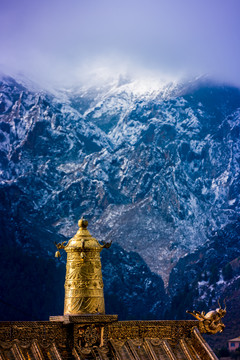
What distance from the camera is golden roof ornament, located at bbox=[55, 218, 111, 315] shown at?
1430 cm

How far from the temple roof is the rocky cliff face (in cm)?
14633

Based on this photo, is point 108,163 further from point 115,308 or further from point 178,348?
point 178,348

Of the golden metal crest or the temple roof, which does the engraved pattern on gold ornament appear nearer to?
the temple roof

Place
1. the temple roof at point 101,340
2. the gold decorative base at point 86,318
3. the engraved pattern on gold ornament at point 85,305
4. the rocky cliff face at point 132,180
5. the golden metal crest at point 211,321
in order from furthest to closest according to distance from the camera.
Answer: the rocky cliff face at point 132,180, the golden metal crest at point 211,321, the engraved pattern on gold ornament at point 85,305, the gold decorative base at point 86,318, the temple roof at point 101,340

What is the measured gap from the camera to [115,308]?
497 ft

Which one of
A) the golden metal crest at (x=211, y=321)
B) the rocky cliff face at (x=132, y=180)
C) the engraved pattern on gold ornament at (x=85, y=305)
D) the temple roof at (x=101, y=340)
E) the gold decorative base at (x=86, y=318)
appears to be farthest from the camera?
the rocky cliff face at (x=132, y=180)

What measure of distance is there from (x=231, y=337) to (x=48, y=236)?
56.7 metres

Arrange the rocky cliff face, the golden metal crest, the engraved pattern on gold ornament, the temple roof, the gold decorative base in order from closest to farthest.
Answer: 1. the temple roof
2. the gold decorative base
3. the engraved pattern on gold ornament
4. the golden metal crest
5. the rocky cliff face

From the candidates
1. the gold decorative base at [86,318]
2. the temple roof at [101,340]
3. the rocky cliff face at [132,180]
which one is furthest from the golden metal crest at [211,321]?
the rocky cliff face at [132,180]

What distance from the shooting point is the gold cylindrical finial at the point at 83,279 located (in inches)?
563

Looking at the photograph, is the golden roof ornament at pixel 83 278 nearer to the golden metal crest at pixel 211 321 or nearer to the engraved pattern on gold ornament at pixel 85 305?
the engraved pattern on gold ornament at pixel 85 305

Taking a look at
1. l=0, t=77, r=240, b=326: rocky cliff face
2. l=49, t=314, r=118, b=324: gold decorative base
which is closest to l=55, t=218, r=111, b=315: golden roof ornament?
l=49, t=314, r=118, b=324: gold decorative base

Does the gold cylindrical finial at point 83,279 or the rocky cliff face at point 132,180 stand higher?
the rocky cliff face at point 132,180

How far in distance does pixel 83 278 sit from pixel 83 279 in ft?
0.07
